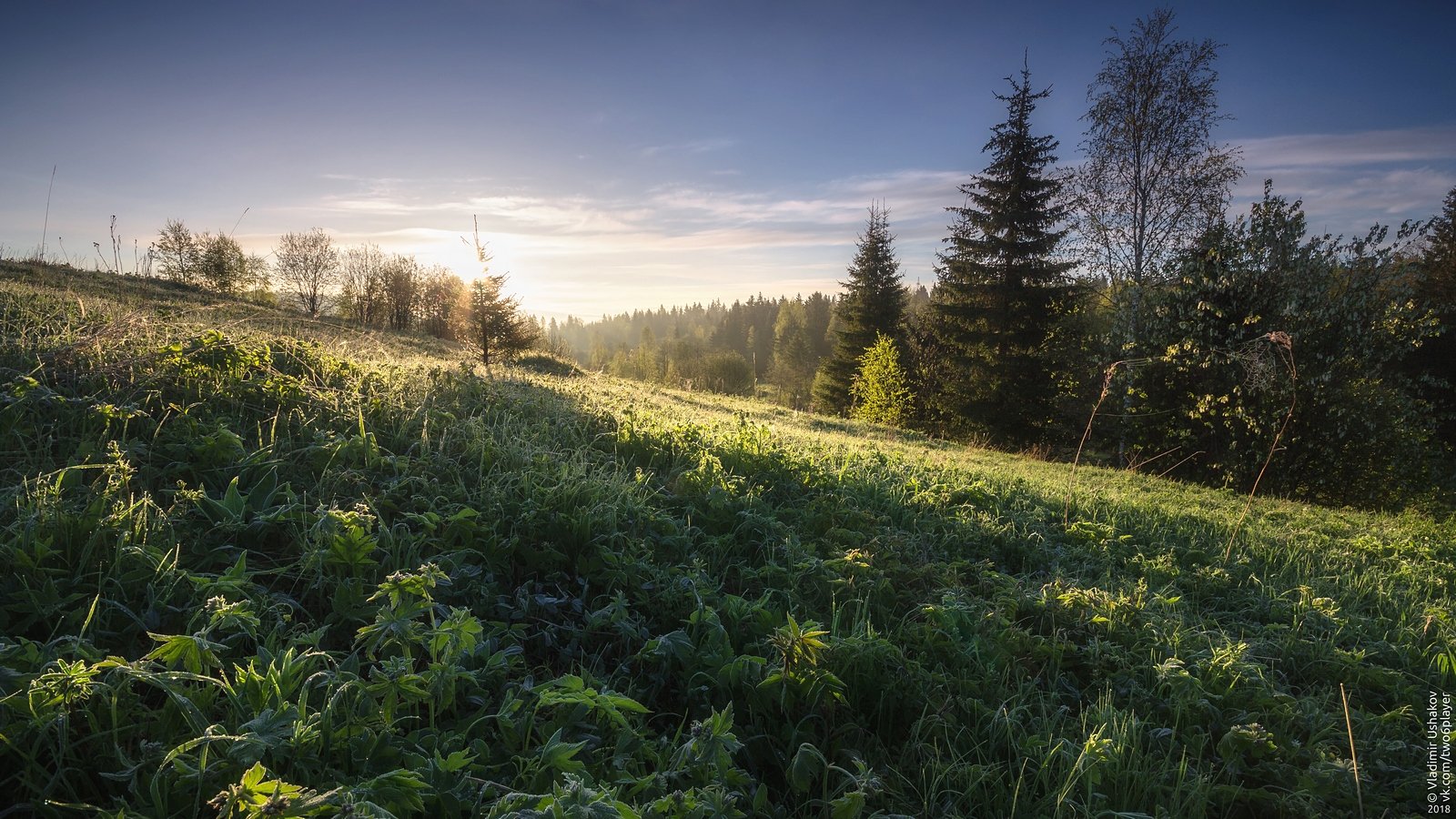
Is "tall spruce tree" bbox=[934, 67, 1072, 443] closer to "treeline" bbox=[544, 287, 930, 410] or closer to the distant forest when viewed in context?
the distant forest

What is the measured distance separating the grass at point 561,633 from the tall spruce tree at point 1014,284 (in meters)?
15.2

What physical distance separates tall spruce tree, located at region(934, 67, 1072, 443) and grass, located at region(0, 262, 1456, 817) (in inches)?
600

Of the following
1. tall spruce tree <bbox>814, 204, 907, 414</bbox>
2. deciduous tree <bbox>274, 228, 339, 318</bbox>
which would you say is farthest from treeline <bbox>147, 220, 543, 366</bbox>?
tall spruce tree <bbox>814, 204, 907, 414</bbox>

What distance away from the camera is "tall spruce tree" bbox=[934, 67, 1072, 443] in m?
19.4

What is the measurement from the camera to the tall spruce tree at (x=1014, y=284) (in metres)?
19.4

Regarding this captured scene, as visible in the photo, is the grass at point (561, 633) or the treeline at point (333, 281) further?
the treeline at point (333, 281)

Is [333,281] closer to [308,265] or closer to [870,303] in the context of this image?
[308,265]

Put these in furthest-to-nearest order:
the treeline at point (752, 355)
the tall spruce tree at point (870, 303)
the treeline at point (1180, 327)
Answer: the treeline at point (752, 355) < the tall spruce tree at point (870, 303) < the treeline at point (1180, 327)

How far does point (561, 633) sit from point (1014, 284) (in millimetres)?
20498

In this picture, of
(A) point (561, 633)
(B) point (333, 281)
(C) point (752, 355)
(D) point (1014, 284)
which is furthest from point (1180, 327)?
(C) point (752, 355)

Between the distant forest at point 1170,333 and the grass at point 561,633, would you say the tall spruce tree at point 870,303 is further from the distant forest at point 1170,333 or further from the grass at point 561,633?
the grass at point 561,633

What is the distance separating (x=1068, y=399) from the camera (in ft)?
59.5

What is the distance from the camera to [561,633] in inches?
106

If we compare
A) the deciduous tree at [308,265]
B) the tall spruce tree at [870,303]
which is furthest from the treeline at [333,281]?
the tall spruce tree at [870,303]
